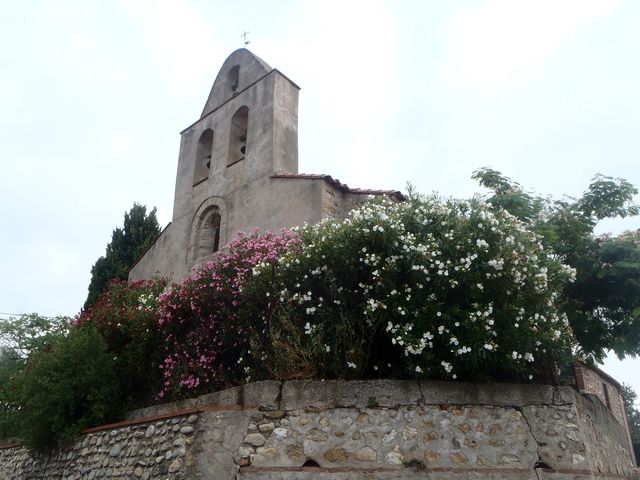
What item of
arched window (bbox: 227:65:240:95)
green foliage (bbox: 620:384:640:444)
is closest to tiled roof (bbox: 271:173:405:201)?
arched window (bbox: 227:65:240:95)

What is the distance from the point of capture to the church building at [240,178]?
10.5 meters

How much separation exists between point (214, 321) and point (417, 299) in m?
3.18

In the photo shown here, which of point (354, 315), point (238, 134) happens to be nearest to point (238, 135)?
point (238, 134)

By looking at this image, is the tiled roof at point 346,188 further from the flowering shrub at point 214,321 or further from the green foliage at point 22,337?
the green foliage at point 22,337

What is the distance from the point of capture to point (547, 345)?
681 centimetres

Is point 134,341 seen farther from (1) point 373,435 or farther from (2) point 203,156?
(2) point 203,156

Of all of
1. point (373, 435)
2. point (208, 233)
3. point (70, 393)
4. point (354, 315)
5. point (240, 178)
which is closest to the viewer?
point (373, 435)

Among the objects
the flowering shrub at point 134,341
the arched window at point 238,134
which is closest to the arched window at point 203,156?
the arched window at point 238,134

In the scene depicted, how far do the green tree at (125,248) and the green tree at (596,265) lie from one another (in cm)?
1177

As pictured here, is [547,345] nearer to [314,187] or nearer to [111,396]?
[314,187]

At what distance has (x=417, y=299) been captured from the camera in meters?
6.44

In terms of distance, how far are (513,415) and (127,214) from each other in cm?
1633

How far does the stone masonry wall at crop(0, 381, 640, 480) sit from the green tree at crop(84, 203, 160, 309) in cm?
1132

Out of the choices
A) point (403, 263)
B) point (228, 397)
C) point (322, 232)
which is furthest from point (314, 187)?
point (228, 397)
